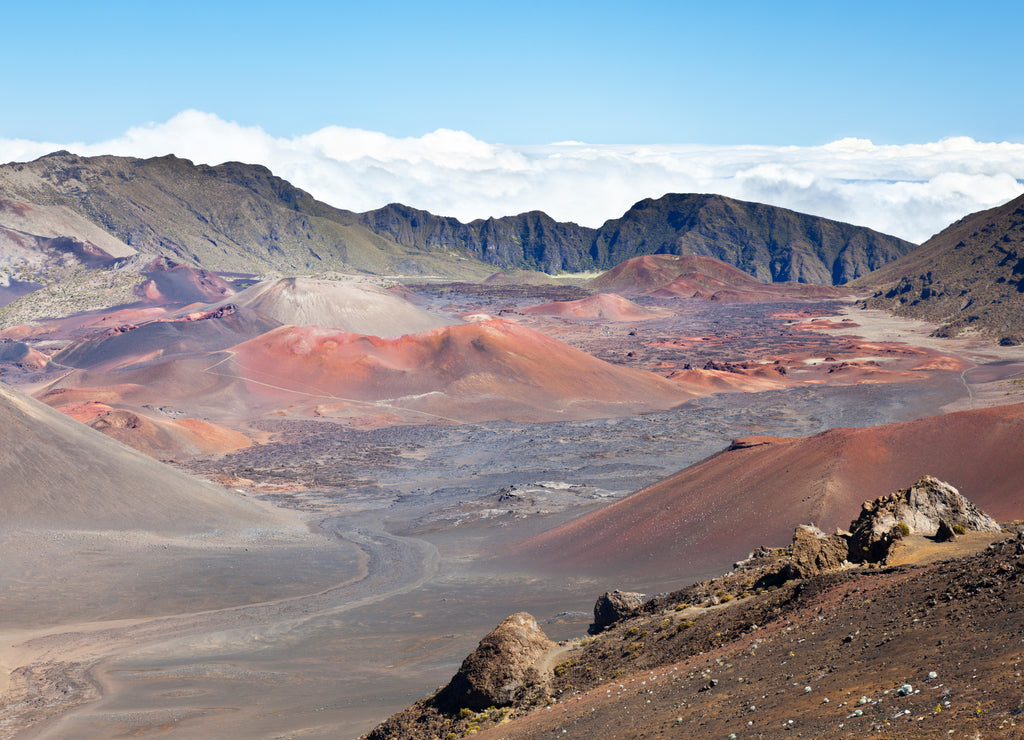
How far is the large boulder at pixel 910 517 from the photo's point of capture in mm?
17938

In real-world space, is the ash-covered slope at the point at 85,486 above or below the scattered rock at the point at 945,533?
below

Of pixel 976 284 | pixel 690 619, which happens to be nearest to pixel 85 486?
pixel 690 619

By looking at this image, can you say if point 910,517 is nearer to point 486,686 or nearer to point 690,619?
point 690,619

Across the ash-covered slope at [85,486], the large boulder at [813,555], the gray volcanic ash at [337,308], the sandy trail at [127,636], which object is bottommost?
the sandy trail at [127,636]

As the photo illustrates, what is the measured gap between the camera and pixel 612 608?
22.0 meters

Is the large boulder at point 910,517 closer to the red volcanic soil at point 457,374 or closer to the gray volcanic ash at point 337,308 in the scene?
the red volcanic soil at point 457,374

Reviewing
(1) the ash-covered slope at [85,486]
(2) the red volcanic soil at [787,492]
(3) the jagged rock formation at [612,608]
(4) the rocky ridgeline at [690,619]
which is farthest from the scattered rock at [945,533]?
(1) the ash-covered slope at [85,486]

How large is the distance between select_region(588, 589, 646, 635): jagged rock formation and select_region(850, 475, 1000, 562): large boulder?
5.29 meters

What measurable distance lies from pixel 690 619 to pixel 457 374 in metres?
78.5

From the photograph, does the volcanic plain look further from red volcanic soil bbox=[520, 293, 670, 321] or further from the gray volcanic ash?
red volcanic soil bbox=[520, 293, 670, 321]

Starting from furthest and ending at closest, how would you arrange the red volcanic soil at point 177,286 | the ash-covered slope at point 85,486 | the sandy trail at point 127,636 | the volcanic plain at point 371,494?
the red volcanic soil at point 177,286, the ash-covered slope at point 85,486, the volcanic plain at point 371,494, the sandy trail at point 127,636

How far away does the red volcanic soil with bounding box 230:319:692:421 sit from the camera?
299 ft

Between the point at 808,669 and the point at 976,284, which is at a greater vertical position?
the point at 976,284

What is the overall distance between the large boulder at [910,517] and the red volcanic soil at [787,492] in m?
15.9
